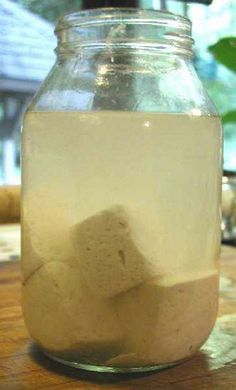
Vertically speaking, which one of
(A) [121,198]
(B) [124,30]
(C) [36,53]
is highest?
(C) [36,53]

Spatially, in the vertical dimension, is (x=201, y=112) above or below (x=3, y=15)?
below

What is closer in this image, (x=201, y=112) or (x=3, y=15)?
(x=201, y=112)

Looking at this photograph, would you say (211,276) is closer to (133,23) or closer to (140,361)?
(140,361)

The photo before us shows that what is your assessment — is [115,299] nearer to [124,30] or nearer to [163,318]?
[163,318]

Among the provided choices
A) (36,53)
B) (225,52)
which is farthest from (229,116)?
(36,53)

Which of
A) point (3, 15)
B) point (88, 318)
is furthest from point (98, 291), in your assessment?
point (3, 15)

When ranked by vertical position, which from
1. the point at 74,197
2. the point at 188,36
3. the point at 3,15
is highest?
the point at 3,15

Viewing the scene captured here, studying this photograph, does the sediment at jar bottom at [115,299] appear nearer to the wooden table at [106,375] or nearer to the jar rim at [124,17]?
the wooden table at [106,375]
